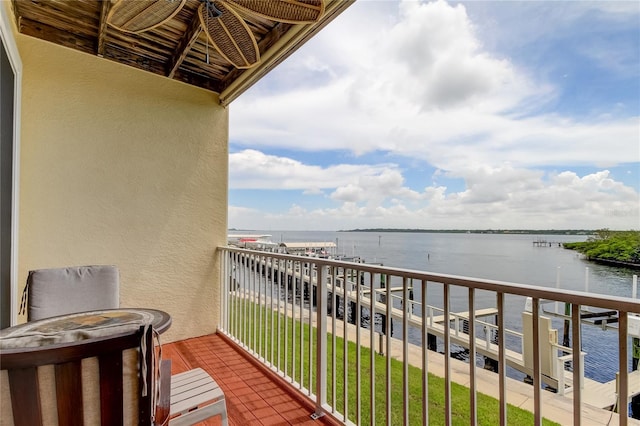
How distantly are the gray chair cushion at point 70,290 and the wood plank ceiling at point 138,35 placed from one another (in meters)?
2.07

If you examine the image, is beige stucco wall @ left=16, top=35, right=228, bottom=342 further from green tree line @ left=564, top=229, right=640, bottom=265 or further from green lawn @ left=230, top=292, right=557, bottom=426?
green tree line @ left=564, top=229, right=640, bottom=265

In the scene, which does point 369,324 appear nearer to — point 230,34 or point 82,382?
point 82,382

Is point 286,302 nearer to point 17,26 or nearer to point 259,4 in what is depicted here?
point 259,4

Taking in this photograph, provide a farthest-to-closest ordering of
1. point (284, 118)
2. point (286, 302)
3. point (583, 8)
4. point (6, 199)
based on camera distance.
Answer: point (284, 118)
point (583, 8)
point (286, 302)
point (6, 199)

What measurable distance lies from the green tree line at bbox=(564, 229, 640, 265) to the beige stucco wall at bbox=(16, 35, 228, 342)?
16.1ft

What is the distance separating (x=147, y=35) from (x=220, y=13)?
60.2 inches

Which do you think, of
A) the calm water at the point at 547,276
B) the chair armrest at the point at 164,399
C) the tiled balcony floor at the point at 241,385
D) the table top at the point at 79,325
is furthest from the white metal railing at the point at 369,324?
the table top at the point at 79,325

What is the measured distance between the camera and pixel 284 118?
26.4 ft

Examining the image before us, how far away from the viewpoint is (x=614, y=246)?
411 centimetres

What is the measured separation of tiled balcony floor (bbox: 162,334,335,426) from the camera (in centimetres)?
230

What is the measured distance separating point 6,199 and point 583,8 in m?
8.06

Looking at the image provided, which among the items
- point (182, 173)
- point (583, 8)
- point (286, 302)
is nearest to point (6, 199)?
point (182, 173)

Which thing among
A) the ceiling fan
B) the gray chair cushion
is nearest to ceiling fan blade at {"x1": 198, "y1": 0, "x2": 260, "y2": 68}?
the ceiling fan

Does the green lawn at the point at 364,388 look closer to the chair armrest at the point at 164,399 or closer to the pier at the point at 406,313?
the pier at the point at 406,313
